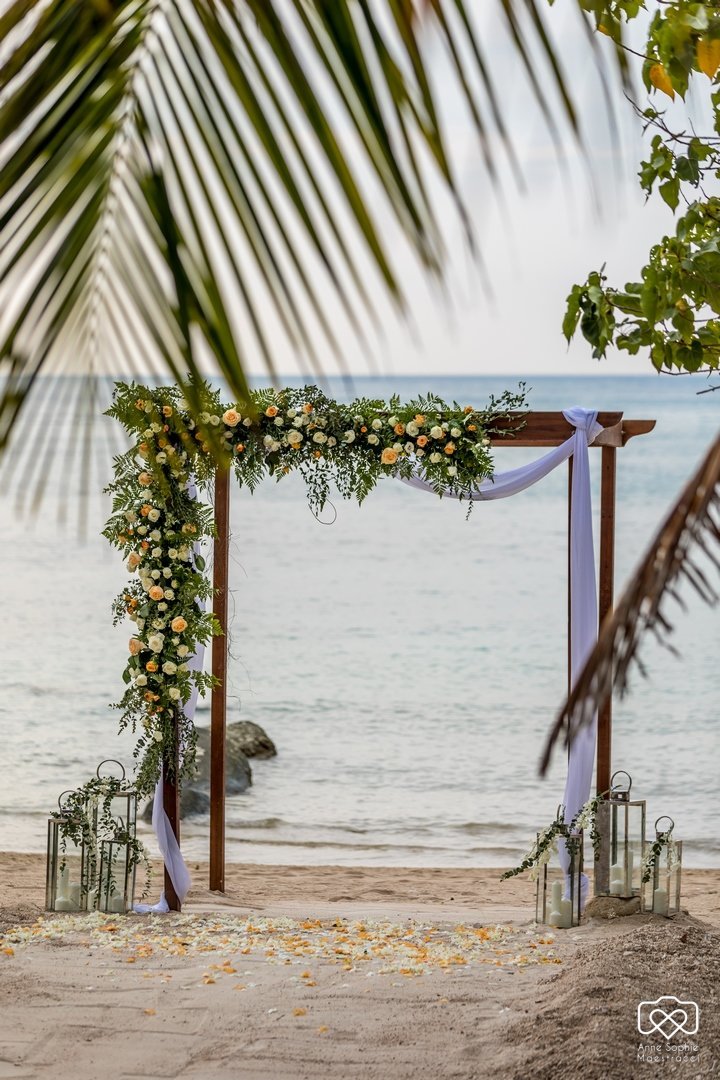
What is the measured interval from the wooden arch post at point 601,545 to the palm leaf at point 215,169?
551 centimetres

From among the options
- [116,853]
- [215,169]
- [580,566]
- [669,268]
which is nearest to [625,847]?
[580,566]

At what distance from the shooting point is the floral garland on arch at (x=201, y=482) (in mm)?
6113

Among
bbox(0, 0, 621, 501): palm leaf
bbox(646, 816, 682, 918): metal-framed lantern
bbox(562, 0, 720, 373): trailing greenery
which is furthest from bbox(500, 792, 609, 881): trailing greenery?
bbox(0, 0, 621, 501): palm leaf

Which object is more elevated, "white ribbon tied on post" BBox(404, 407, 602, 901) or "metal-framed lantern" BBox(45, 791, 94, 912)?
"white ribbon tied on post" BBox(404, 407, 602, 901)

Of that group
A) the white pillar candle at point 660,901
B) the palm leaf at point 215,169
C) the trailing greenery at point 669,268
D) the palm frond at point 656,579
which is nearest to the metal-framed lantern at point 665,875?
the white pillar candle at point 660,901

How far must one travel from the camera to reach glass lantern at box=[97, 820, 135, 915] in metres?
5.96

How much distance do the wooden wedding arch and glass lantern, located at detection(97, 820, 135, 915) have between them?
236 millimetres

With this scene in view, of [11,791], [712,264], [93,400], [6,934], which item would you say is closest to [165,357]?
[93,400]

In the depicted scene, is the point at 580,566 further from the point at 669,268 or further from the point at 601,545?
the point at 669,268

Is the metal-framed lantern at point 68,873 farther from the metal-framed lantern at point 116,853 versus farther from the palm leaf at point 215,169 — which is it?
the palm leaf at point 215,169

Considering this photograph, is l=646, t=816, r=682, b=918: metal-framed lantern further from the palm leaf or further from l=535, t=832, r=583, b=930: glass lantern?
the palm leaf

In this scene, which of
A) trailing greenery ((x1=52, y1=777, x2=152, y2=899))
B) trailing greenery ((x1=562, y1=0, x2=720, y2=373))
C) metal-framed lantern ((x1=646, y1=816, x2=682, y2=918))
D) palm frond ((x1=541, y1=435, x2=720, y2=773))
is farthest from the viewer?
trailing greenery ((x1=52, y1=777, x2=152, y2=899))

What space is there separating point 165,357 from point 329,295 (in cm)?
10

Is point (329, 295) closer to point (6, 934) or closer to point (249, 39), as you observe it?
point (249, 39)
